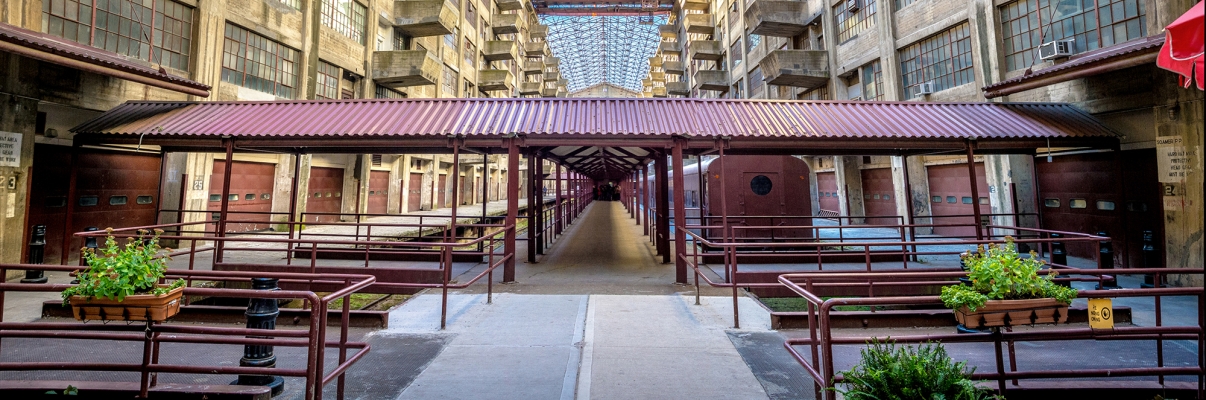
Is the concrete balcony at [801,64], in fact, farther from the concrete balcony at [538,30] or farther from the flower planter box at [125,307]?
the concrete balcony at [538,30]

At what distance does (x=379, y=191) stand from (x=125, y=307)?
22680 mm

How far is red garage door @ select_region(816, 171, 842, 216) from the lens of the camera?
20656 mm

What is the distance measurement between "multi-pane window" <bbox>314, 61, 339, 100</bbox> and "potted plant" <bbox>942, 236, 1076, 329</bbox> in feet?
73.3

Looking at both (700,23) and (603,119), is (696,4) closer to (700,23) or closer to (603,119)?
(700,23)

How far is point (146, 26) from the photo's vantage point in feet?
39.8

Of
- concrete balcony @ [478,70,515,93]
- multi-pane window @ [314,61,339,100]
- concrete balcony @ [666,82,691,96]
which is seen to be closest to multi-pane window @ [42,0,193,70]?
multi-pane window @ [314,61,339,100]

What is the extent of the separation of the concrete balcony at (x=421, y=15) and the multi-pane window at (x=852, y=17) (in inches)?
816

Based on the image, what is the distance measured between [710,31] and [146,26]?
3579cm

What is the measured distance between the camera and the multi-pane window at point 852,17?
1844 centimetres

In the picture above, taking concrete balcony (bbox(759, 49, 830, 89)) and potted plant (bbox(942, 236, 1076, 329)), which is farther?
A: concrete balcony (bbox(759, 49, 830, 89))

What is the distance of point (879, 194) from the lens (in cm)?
1812

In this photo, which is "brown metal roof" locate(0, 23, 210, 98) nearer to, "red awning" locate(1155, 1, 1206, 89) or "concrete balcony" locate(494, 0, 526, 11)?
"red awning" locate(1155, 1, 1206, 89)

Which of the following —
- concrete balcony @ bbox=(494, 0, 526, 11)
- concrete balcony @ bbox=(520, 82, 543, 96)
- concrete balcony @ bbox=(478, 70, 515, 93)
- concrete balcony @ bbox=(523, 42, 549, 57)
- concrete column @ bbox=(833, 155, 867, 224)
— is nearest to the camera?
concrete column @ bbox=(833, 155, 867, 224)

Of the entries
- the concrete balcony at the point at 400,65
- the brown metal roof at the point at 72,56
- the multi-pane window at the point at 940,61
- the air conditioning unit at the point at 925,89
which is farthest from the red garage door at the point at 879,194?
the brown metal roof at the point at 72,56
